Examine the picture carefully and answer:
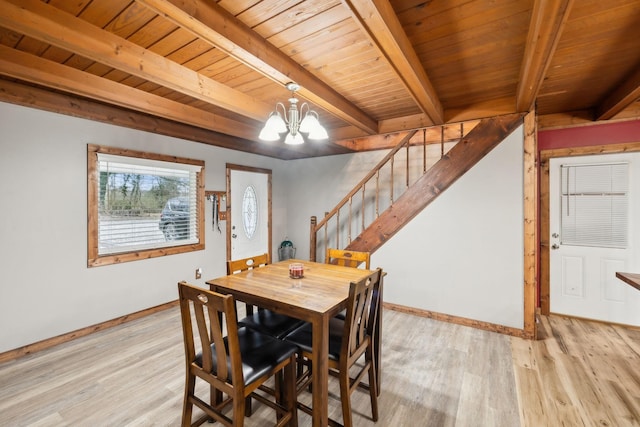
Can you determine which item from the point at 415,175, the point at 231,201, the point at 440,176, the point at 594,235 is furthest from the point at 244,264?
the point at 594,235

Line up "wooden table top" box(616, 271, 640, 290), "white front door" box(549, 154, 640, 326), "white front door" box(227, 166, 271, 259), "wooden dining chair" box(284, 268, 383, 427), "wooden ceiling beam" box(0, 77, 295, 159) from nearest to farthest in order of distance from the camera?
"wooden dining chair" box(284, 268, 383, 427) → "wooden table top" box(616, 271, 640, 290) → "wooden ceiling beam" box(0, 77, 295, 159) → "white front door" box(549, 154, 640, 326) → "white front door" box(227, 166, 271, 259)

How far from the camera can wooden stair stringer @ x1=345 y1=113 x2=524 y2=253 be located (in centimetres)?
305

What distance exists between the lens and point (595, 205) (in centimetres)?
327

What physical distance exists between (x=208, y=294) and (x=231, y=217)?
322 cm

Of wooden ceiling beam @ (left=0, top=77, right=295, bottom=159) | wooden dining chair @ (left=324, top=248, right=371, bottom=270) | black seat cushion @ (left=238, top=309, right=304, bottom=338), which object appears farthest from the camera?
wooden dining chair @ (left=324, top=248, right=371, bottom=270)

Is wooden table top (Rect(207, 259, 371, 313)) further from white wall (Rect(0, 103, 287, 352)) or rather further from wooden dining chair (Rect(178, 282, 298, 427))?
white wall (Rect(0, 103, 287, 352))

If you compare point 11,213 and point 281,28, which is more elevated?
point 281,28

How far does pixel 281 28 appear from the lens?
1.77m

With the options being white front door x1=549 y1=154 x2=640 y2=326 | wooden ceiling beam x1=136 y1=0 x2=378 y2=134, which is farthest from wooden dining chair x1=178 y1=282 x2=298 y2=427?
white front door x1=549 y1=154 x2=640 y2=326

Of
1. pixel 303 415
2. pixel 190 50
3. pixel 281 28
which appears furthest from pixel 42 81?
pixel 303 415

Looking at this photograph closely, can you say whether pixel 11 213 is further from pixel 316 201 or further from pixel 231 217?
pixel 316 201

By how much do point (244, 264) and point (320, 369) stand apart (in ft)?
4.02

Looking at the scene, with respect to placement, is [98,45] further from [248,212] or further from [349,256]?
[248,212]

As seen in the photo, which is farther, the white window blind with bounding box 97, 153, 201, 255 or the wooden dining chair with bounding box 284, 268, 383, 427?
the white window blind with bounding box 97, 153, 201, 255
